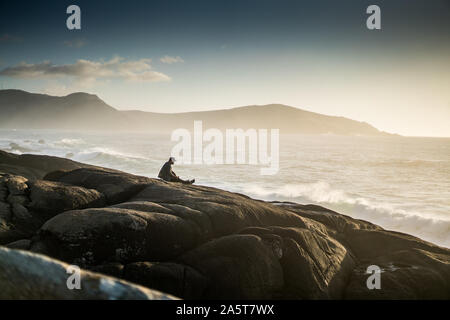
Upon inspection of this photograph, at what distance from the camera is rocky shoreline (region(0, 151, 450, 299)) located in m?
6.73

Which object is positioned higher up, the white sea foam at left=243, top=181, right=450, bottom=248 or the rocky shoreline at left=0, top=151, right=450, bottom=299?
the rocky shoreline at left=0, top=151, right=450, bottom=299

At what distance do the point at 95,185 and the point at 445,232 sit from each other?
937 inches

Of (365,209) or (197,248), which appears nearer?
(197,248)

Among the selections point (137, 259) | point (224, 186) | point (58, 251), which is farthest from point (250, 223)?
point (224, 186)

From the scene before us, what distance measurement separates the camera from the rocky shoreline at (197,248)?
673cm

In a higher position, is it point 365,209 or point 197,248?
point 197,248

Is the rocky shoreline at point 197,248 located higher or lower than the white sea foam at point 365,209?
higher

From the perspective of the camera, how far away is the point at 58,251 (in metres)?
6.69

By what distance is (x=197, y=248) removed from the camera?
7.76 meters

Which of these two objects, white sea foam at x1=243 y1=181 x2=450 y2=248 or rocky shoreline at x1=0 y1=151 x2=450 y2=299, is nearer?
rocky shoreline at x1=0 y1=151 x2=450 y2=299

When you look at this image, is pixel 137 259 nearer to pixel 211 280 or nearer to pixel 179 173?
pixel 211 280

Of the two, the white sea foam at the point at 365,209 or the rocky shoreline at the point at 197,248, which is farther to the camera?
the white sea foam at the point at 365,209

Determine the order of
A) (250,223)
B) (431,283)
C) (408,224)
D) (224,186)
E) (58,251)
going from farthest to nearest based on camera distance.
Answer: (224,186), (408,224), (250,223), (431,283), (58,251)

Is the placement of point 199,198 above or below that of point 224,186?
above
